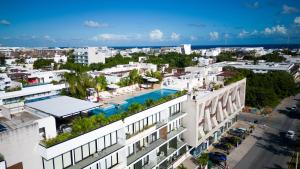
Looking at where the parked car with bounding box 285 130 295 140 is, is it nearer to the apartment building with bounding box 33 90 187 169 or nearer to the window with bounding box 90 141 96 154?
the apartment building with bounding box 33 90 187 169

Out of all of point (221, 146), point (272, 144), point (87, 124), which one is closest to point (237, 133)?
point (272, 144)

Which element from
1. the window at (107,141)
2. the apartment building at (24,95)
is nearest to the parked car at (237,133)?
the window at (107,141)

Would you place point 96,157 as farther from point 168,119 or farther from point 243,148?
point 243,148

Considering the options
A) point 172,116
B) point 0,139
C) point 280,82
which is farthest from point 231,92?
A: point 0,139

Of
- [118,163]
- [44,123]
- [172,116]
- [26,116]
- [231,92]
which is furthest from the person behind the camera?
[231,92]

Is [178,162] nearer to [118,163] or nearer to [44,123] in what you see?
[118,163]

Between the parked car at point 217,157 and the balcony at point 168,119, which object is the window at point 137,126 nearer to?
the balcony at point 168,119

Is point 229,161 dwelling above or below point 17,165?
below

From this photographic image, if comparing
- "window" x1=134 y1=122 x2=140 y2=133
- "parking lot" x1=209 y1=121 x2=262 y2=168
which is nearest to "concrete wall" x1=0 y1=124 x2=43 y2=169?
"window" x1=134 y1=122 x2=140 y2=133
